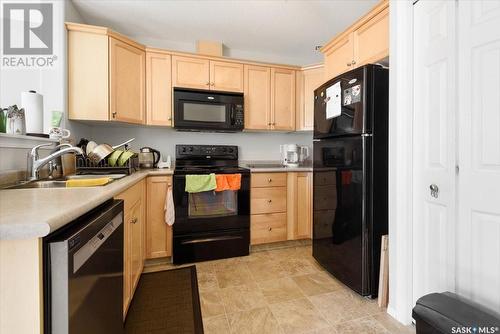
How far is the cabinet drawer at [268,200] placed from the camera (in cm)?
254

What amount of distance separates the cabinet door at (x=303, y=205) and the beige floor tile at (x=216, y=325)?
1412 mm

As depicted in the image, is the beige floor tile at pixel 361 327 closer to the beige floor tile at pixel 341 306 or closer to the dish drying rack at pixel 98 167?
the beige floor tile at pixel 341 306

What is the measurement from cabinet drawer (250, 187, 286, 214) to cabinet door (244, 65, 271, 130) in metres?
0.80

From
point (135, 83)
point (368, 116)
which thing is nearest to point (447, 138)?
point (368, 116)

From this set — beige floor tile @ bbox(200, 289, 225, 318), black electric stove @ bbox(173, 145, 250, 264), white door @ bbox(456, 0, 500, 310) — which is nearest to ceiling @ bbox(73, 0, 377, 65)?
white door @ bbox(456, 0, 500, 310)

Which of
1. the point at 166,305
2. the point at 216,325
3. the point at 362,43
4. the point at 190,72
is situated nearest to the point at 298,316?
the point at 216,325

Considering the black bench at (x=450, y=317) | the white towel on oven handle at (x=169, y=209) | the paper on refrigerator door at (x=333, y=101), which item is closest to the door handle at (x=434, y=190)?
the black bench at (x=450, y=317)

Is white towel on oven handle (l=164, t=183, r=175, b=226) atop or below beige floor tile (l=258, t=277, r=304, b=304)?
atop

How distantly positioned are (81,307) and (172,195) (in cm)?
155

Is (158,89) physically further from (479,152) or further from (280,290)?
(479,152)

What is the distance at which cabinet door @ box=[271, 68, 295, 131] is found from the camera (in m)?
2.90

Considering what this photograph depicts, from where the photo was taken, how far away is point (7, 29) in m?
1.87

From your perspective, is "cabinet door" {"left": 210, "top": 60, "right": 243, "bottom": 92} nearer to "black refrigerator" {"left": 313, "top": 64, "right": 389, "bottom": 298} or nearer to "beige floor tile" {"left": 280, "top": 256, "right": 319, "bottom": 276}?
"black refrigerator" {"left": 313, "top": 64, "right": 389, "bottom": 298}

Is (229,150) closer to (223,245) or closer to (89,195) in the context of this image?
(223,245)
